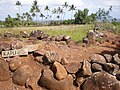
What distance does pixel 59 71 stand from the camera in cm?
642

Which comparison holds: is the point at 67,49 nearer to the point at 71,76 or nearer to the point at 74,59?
the point at 74,59

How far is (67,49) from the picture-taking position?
25.7ft

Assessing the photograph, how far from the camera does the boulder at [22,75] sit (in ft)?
21.6

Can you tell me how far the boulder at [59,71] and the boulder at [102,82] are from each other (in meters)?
0.65

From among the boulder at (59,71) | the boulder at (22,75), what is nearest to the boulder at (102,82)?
the boulder at (59,71)

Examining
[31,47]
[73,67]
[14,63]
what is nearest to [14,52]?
[14,63]

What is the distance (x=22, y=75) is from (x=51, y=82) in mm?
793

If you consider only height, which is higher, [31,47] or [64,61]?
[31,47]

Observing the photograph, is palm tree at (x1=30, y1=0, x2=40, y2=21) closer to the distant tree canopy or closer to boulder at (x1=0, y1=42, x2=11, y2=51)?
the distant tree canopy

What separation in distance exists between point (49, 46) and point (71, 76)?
4.83ft

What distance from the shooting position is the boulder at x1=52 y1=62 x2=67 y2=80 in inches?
251

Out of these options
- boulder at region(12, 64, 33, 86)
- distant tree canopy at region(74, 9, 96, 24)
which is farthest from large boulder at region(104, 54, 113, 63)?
distant tree canopy at region(74, 9, 96, 24)

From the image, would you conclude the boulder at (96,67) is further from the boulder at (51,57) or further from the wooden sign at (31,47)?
the wooden sign at (31,47)

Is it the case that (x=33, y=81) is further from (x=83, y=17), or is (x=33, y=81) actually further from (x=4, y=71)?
(x=83, y=17)
